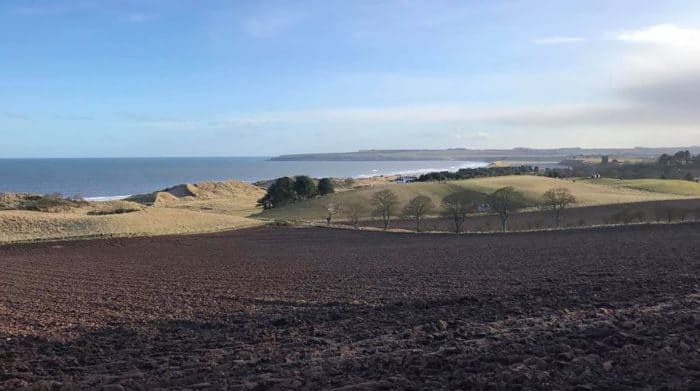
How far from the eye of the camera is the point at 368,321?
1288 cm

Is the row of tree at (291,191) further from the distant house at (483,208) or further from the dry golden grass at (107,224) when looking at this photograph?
the distant house at (483,208)

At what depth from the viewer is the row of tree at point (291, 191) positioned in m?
85.5

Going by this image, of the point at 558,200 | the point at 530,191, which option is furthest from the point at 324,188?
the point at 558,200

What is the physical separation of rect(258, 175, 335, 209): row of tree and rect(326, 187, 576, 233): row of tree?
29.4ft

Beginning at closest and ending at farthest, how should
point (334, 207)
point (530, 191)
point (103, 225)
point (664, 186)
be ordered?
1. point (103, 225)
2. point (334, 207)
3. point (530, 191)
4. point (664, 186)

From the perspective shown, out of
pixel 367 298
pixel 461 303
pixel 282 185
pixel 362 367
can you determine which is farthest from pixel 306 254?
pixel 282 185

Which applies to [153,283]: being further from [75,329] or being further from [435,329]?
[435,329]

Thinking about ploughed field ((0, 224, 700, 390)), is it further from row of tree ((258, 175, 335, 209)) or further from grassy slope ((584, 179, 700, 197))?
grassy slope ((584, 179, 700, 197))

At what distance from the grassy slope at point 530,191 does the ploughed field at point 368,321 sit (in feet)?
150

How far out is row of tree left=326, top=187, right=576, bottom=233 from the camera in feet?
164

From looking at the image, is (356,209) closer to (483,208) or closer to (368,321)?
(483,208)

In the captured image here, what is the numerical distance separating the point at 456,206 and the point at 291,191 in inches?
1648

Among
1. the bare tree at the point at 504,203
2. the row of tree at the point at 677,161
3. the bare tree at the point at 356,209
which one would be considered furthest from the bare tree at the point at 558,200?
the row of tree at the point at 677,161

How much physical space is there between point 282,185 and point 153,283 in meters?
64.6
